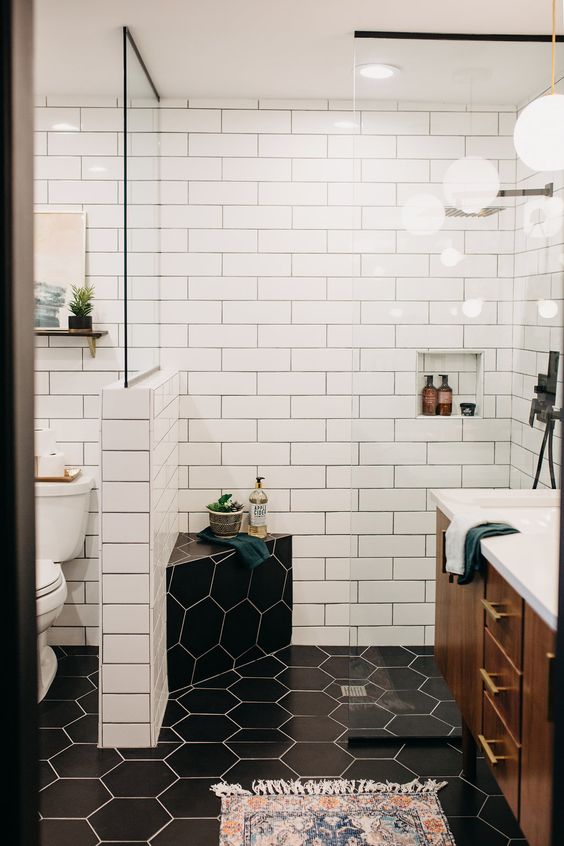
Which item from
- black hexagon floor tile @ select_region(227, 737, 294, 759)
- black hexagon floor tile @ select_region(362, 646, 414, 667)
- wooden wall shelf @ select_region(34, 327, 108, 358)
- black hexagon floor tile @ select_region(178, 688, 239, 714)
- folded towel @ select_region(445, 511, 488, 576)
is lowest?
black hexagon floor tile @ select_region(227, 737, 294, 759)

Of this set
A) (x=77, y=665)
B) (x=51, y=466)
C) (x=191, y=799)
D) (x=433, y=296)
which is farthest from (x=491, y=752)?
(x=51, y=466)

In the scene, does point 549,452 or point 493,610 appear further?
point 549,452

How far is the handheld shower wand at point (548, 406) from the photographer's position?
267cm

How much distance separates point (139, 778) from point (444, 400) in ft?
5.31

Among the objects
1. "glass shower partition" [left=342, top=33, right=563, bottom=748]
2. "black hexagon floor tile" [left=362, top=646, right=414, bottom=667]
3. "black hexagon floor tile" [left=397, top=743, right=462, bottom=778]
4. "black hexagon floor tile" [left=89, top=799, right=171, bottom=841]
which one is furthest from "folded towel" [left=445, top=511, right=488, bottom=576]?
"black hexagon floor tile" [left=89, top=799, right=171, bottom=841]

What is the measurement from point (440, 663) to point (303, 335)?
164 cm

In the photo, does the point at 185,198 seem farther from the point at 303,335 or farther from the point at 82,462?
the point at 82,462

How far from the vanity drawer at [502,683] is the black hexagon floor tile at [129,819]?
1.08 meters

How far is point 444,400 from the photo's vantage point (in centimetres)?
288

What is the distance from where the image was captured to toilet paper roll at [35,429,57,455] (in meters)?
3.74

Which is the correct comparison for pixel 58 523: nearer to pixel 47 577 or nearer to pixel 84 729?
pixel 47 577

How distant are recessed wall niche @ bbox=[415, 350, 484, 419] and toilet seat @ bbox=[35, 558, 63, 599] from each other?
156cm

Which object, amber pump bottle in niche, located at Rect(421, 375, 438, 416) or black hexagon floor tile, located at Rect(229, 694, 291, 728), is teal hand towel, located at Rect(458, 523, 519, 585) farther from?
black hexagon floor tile, located at Rect(229, 694, 291, 728)

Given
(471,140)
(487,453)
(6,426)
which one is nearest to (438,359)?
(487,453)
